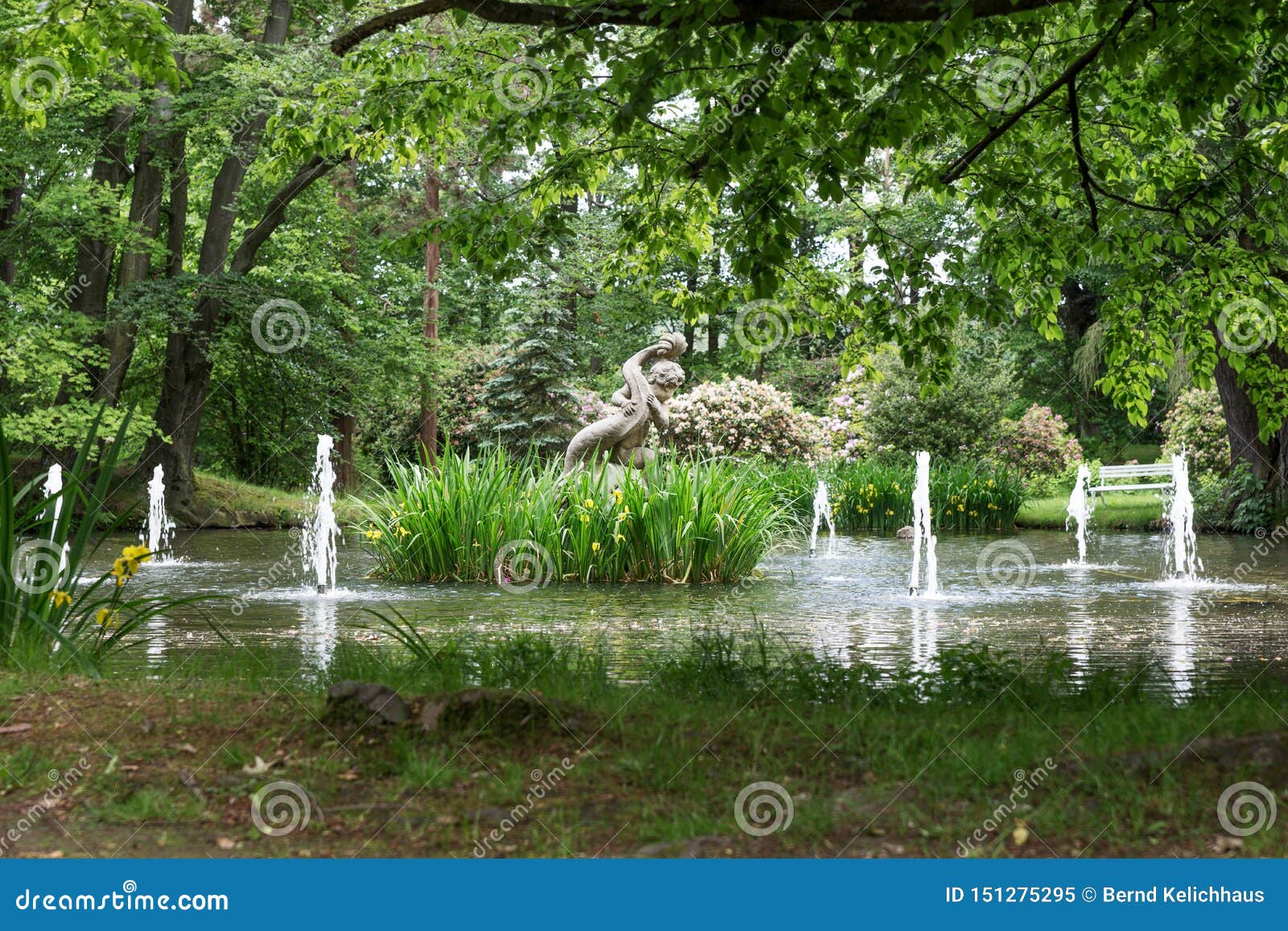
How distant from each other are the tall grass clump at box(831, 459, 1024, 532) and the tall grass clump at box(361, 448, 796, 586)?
377 inches

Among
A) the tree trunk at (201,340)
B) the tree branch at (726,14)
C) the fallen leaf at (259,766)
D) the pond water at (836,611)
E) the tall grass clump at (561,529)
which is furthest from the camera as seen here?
the tree trunk at (201,340)

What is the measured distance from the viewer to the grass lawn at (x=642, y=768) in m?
3.35

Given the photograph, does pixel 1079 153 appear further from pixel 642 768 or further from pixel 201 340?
pixel 201 340

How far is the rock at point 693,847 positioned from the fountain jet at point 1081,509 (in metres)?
11.4

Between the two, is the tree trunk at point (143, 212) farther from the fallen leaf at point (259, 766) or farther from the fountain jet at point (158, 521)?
the fallen leaf at point (259, 766)

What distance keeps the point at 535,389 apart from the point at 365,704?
77.4ft

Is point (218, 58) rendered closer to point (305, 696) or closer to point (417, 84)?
point (417, 84)

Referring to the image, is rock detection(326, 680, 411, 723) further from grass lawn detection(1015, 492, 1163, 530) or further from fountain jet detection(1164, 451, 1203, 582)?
grass lawn detection(1015, 492, 1163, 530)

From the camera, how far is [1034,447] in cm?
2633

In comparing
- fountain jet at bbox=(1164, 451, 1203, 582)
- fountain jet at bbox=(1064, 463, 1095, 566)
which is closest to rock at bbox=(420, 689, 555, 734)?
fountain jet at bbox=(1164, 451, 1203, 582)

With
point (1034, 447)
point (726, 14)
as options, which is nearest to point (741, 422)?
point (1034, 447)

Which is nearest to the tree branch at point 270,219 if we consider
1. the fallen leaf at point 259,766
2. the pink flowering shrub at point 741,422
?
the pink flowering shrub at point 741,422

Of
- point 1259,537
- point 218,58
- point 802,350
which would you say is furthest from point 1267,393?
point 802,350

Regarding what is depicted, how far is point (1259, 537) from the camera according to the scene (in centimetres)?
1736
